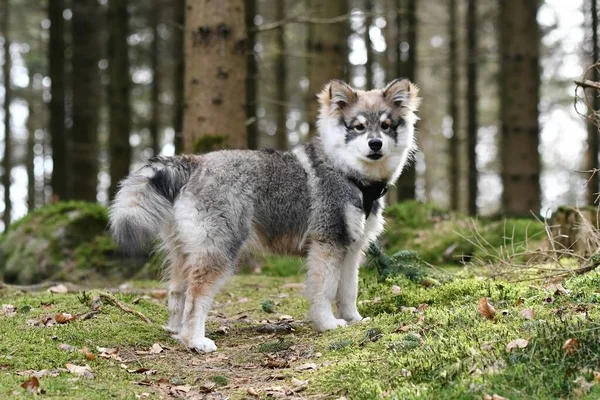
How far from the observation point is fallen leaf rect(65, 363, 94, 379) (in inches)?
205

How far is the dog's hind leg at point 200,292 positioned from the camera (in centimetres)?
639

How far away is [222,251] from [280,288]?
3.09 meters

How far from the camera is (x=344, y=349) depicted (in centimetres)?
581

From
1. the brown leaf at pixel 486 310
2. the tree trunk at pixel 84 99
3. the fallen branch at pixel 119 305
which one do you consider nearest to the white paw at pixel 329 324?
the brown leaf at pixel 486 310

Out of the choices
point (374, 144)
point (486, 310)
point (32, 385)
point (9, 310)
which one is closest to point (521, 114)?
point (374, 144)

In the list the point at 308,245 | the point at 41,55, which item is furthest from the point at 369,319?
the point at 41,55

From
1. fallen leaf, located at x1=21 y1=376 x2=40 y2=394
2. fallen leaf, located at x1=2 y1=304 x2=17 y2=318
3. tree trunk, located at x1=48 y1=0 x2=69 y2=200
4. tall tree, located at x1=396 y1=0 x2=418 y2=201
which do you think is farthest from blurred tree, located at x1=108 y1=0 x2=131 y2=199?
fallen leaf, located at x1=21 y1=376 x2=40 y2=394

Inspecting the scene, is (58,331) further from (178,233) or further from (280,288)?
(280,288)

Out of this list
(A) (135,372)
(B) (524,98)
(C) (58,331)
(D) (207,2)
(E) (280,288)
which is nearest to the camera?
(A) (135,372)

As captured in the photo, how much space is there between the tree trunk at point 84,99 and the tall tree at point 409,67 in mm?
8012

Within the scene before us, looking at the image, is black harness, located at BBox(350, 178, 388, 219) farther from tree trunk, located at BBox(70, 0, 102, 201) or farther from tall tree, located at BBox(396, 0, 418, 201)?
tree trunk, located at BBox(70, 0, 102, 201)

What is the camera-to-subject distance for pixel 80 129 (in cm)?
A: 1966

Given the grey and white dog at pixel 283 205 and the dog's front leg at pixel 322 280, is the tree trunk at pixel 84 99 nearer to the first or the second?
the grey and white dog at pixel 283 205

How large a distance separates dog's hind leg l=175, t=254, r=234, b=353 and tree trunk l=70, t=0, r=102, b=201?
12479 millimetres
